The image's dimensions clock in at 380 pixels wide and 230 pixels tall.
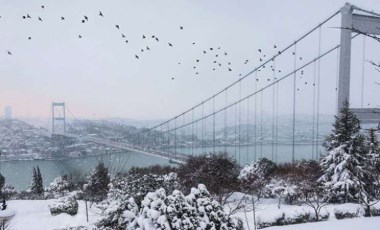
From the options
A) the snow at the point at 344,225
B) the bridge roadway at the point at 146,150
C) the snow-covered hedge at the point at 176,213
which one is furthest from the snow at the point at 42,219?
the snow-covered hedge at the point at 176,213

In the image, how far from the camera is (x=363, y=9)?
1423 cm

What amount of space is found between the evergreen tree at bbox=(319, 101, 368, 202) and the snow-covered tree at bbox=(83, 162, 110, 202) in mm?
15321

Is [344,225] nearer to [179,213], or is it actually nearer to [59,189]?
[179,213]

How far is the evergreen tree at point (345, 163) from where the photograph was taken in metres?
17.9

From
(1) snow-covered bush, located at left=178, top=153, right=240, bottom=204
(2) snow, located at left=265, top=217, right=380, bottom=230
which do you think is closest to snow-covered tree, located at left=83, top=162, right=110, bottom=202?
(1) snow-covered bush, located at left=178, top=153, right=240, bottom=204

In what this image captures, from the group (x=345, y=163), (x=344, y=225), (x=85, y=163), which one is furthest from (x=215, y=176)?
(x=85, y=163)

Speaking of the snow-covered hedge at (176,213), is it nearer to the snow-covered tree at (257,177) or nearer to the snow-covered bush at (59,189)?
the snow-covered tree at (257,177)

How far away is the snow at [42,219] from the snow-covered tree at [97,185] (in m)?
1.07

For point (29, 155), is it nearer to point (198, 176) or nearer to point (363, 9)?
point (198, 176)

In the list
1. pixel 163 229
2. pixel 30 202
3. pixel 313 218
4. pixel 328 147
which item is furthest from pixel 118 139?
pixel 163 229

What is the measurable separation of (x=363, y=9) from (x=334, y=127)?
23.1 ft

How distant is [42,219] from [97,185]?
17.8ft

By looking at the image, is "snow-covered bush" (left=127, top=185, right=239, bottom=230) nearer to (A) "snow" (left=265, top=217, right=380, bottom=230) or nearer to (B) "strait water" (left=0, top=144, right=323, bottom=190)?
(A) "snow" (left=265, top=217, right=380, bottom=230)

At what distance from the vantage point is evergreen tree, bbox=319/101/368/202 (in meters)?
17.9
